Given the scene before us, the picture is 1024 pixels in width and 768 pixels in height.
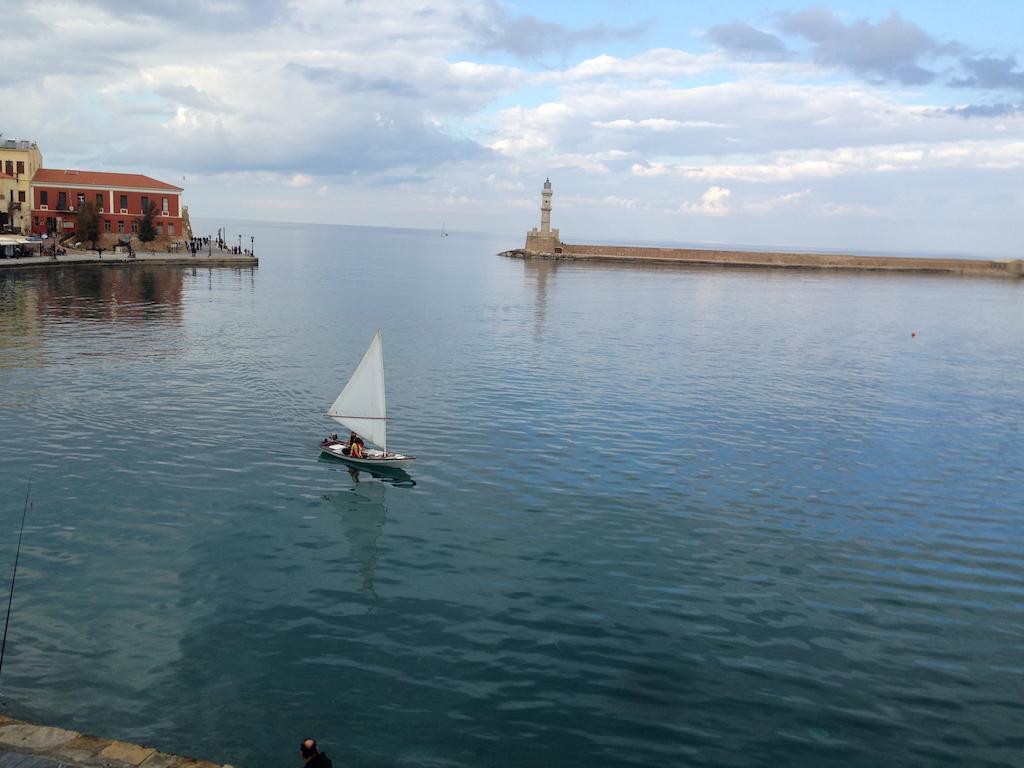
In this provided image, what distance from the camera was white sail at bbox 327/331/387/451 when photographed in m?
32.1

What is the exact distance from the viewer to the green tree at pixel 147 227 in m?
121

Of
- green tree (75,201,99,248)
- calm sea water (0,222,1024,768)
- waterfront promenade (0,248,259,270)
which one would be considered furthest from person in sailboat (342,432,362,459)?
green tree (75,201,99,248)

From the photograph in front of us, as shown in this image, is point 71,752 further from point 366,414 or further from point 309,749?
point 366,414

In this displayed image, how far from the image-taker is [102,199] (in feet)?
396

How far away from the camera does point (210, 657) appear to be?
1797 centimetres

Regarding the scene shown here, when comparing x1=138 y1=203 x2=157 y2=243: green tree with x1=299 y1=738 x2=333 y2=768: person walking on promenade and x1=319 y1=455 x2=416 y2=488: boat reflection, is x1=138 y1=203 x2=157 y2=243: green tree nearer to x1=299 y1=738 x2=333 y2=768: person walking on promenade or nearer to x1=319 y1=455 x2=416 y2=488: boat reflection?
x1=319 y1=455 x2=416 y2=488: boat reflection

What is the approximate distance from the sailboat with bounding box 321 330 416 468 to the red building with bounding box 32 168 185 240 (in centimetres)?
10447

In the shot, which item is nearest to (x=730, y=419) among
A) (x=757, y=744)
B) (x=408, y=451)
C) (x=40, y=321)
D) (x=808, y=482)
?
(x=808, y=482)

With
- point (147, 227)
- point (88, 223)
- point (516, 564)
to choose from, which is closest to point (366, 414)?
point (516, 564)

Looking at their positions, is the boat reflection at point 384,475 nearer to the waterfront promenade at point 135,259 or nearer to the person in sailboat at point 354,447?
the person in sailboat at point 354,447

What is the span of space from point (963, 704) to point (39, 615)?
21.8 m

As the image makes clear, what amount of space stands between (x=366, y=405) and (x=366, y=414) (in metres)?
0.38

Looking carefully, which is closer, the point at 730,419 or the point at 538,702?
the point at 538,702

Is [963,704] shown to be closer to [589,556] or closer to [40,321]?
[589,556]
